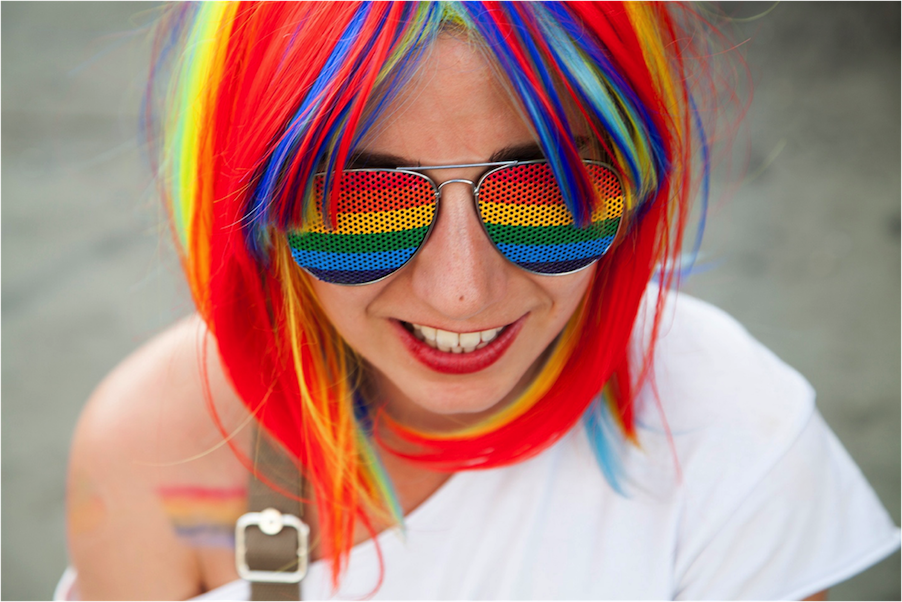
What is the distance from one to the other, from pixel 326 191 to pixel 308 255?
0.39ft

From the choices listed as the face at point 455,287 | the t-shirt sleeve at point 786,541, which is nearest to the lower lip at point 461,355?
the face at point 455,287

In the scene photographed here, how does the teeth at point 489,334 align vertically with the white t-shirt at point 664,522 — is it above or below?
above

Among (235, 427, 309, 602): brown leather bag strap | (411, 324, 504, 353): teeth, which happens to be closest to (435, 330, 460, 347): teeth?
(411, 324, 504, 353): teeth

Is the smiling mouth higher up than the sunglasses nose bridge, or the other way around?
the sunglasses nose bridge

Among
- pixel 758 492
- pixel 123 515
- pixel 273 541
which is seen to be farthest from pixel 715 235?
pixel 123 515

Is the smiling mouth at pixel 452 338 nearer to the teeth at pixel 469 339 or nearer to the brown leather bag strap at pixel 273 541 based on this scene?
the teeth at pixel 469 339

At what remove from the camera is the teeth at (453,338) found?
47.7 inches

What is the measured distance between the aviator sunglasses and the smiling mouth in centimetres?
17

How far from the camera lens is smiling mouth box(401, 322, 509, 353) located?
47.7 inches

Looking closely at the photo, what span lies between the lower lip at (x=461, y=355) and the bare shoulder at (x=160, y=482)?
0.45m

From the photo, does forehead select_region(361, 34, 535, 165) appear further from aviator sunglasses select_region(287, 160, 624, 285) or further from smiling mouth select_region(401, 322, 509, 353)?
smiling mouth select_region(401, 322, 509, 353)

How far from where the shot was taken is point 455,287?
1055 millimetres

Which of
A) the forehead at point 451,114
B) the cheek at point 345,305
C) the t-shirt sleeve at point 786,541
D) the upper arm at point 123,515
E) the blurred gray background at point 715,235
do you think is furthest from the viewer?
the blurred gray background at point 715,235

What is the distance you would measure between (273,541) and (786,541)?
3.14ft
